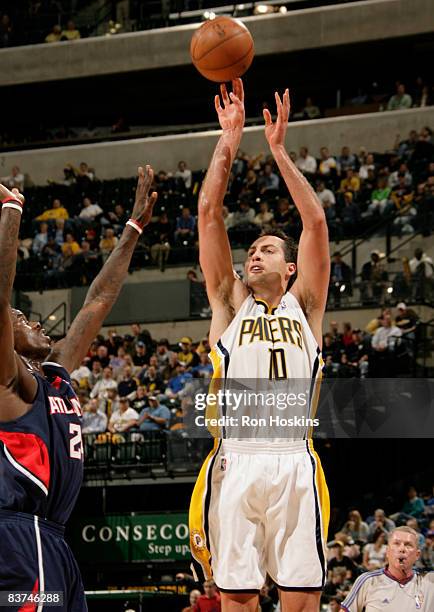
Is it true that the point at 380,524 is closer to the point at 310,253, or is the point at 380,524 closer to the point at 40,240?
the point at 310,253

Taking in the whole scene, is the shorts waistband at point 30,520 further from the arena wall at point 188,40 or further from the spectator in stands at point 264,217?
the arena wall at point 188,40

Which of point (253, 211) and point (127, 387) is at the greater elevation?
point (253, 211)

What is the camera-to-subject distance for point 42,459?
15.7 feet

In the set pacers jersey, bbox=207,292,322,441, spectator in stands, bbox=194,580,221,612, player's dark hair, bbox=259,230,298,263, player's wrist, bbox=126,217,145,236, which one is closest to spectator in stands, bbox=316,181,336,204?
spectator in stands, bbox=194,580,221,612

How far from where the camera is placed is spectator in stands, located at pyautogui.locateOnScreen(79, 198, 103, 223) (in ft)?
74.9

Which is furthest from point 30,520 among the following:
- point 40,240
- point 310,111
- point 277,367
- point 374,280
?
point 310,111

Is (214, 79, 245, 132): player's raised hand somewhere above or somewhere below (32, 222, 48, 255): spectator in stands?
below

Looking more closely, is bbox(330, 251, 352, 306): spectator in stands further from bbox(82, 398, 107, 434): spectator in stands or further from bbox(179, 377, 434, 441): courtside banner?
bbox(82, 398, 107, 434): spectator in stands

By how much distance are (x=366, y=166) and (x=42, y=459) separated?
56.4 feet

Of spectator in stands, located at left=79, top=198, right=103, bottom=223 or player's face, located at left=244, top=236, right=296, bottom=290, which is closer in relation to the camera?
player's face, located at left=244, top=236, right=296, bottom=290

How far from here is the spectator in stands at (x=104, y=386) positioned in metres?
17.5

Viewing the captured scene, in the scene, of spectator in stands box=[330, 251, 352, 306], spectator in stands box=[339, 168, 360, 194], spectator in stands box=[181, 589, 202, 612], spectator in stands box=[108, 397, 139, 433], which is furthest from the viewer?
spectator in stands box=[339, 168, 360, 194]

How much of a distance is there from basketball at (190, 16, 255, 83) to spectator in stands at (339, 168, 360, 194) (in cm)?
1296

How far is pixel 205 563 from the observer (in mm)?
5758
